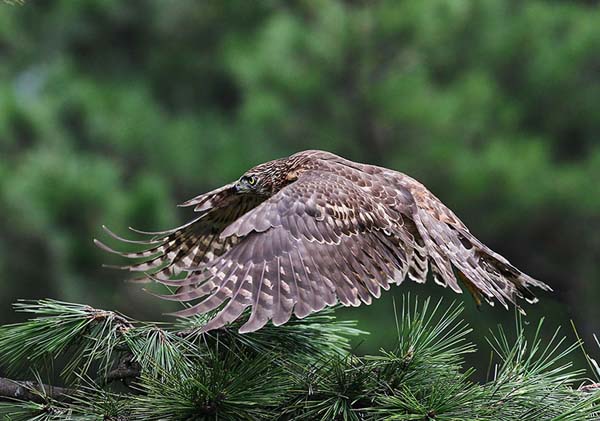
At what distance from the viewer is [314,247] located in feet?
9.57

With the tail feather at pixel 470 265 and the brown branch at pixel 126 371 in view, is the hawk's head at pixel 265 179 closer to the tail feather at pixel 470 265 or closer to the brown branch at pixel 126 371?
the tail feather at pixel 470 265

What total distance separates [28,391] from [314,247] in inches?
39.2

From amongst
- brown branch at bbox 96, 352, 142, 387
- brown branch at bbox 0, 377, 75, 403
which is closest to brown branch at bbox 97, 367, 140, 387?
brown branch at bbox 96, 352, 142, 387

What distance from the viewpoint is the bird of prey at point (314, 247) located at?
8.56 feet

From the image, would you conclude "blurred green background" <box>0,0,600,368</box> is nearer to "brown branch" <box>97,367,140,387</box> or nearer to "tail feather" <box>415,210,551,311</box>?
"tail feather" <box>415,210,551,311</box>

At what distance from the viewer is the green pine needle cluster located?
6.93ft

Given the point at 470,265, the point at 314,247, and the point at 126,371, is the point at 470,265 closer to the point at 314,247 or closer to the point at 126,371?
the point at 314,247

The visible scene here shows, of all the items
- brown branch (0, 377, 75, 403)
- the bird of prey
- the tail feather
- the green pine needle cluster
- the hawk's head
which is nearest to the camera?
the green pine needle cluster

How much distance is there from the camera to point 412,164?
8.01m

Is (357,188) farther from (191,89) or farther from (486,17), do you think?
(191,89)

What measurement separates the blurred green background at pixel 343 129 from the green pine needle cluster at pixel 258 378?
4.70 meters

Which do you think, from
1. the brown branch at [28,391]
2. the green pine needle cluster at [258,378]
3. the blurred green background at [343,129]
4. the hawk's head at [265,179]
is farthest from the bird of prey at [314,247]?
the blurred green background at [343,129]

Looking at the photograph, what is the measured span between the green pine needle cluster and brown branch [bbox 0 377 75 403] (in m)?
0.02

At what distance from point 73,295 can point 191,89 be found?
399 centimetres
